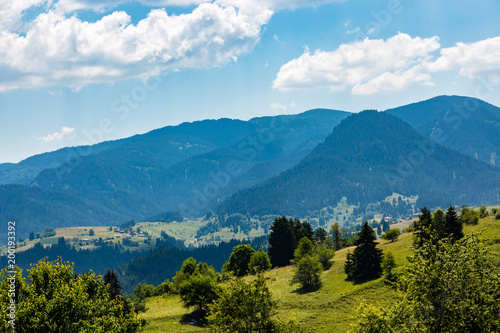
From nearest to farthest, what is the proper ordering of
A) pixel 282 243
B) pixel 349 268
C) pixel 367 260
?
1. pixel 367 260
2. pixel 349 268
3. pixel 282 243

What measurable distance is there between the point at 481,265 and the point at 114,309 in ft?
102

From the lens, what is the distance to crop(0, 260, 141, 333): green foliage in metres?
27.6

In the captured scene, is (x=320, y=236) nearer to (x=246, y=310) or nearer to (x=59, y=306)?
(x=246, y=310)

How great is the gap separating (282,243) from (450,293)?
82.2m

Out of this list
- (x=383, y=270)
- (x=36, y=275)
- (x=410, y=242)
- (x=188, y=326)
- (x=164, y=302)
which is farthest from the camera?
(x=164, y=302)

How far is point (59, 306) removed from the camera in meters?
28.8

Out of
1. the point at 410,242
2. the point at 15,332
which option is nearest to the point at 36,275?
the point at 15,332

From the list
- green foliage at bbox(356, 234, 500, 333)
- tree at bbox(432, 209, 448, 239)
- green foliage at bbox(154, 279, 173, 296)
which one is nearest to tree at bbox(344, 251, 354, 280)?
tree at bbox(432, 209, 448, 239)

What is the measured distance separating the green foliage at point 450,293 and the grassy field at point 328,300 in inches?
838

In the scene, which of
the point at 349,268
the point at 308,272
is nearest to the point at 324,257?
the point at 349,268

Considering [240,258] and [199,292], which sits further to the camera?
[240,258]

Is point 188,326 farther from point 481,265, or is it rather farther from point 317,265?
point 481,265

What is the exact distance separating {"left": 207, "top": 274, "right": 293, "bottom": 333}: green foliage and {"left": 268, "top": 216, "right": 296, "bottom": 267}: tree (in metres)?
71.6

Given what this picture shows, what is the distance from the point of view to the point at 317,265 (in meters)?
75.0
